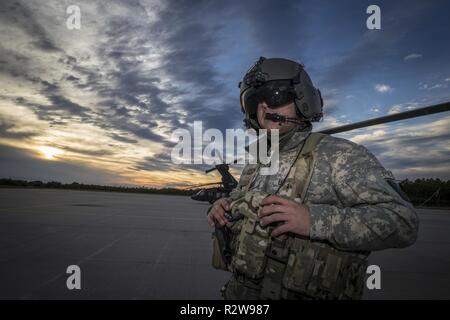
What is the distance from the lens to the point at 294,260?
1731 mm

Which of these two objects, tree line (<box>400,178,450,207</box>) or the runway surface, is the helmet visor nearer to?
the runway surface

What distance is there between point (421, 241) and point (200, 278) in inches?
318

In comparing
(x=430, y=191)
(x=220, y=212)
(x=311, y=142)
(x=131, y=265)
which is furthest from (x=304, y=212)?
(x=430, y=191)

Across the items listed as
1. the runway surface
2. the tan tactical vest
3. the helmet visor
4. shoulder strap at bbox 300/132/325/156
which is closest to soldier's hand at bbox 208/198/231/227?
the tan tactical vest

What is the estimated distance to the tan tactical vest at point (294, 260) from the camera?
66.5 inches

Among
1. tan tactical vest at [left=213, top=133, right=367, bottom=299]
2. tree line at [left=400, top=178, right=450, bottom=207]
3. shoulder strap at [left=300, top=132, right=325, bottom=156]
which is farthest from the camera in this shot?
tree line at [left=400, top=178, right=450, bottom=207]

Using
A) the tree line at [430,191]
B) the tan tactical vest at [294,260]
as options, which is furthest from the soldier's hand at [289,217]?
the tree line at [430,191]

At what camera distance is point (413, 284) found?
4625 mm

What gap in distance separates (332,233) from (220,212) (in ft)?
2.96

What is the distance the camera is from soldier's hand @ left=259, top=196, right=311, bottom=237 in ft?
5.12

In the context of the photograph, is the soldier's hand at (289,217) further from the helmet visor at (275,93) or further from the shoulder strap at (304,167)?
the helmet visor at (275,93)

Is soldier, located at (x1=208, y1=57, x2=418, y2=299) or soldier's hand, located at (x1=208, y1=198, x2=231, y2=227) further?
soldier's hand, located at (x1=208, y1=198, x2=231, y2=227)
